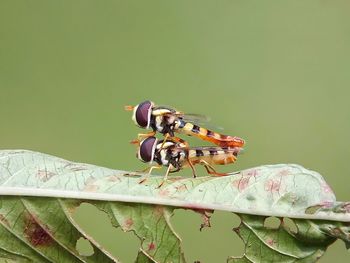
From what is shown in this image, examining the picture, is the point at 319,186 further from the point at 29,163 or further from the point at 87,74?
the point at 87,74

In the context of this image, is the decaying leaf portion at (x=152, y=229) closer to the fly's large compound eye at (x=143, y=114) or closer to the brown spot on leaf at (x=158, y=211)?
the brown spot on leaf at (x=158, y=211)

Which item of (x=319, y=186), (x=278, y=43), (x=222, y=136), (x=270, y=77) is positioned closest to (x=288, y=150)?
(x=270, y=77)

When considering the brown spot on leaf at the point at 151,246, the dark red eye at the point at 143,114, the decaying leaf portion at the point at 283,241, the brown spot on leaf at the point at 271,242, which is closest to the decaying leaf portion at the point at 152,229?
the brown spot on leaf at the point at 151,246

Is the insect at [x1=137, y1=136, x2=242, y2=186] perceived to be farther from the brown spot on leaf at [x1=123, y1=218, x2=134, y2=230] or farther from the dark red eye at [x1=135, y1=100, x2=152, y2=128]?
A: the brown spot on leaf at [x1=123, y1=218, x2=134, y2=230]

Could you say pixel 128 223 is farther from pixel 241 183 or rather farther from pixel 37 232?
pixel 241 183

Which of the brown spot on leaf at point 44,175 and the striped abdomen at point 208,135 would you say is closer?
the brown spot on leaf at point 44,175

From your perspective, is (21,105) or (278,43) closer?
(21,105)
